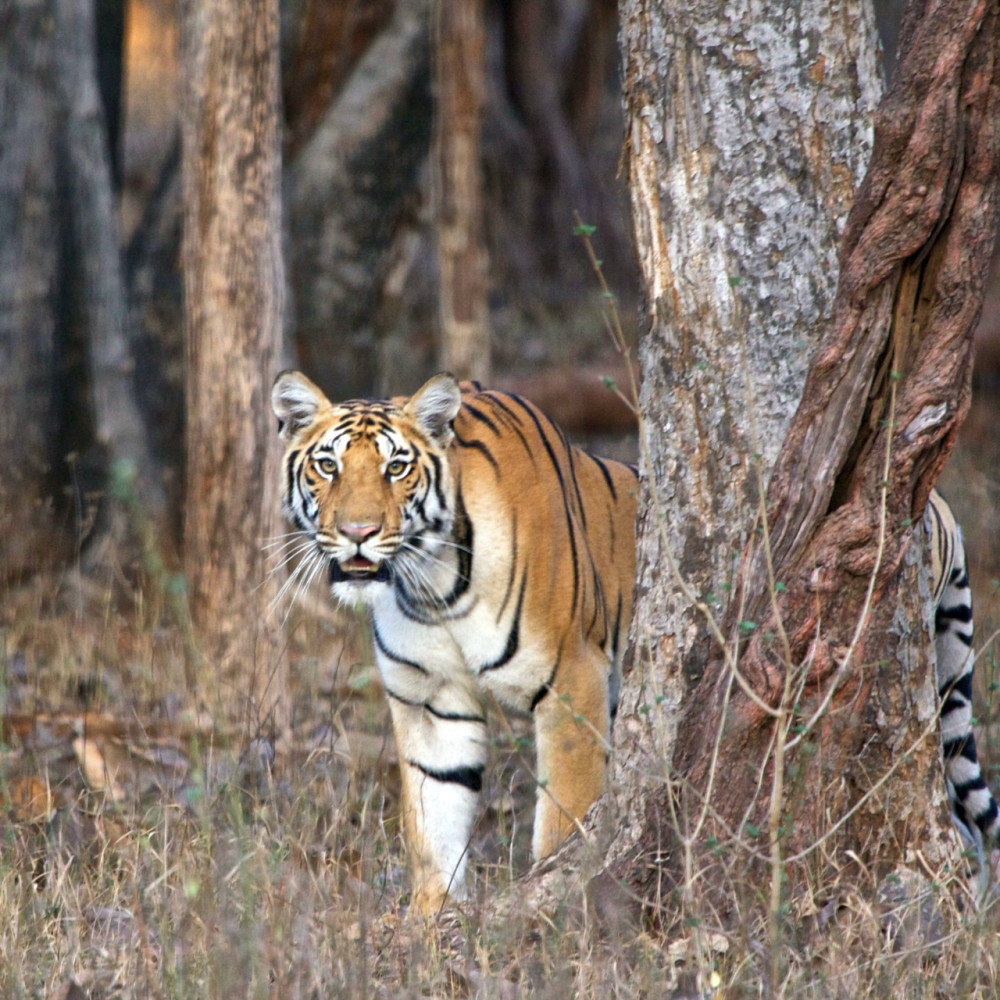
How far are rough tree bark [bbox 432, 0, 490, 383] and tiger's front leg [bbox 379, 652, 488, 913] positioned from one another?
4.82m

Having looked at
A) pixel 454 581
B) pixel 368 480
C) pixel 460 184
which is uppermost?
pixel 460 184

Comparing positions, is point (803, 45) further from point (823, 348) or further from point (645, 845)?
point (645, 845)

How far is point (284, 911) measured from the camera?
286 cm

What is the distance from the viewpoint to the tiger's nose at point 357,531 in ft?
12.3

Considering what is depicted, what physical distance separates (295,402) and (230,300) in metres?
1.49

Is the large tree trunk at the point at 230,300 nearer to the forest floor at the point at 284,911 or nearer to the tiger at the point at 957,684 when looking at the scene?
the forest floor at the point at 284,911

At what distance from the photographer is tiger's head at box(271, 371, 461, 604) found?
3.79m

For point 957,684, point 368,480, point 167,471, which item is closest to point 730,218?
point 368,480

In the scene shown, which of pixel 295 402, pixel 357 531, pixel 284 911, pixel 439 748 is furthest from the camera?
pixel 439 748

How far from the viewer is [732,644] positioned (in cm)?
296

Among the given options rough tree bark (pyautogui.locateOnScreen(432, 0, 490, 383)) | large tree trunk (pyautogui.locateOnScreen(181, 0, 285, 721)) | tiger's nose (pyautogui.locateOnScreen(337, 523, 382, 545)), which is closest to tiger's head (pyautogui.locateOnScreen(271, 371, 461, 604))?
tiger's nose (pyautogui.locateOnScreen(337, 523, 382, 545))

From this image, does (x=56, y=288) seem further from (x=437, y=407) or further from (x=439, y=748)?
(x=439, y=748)

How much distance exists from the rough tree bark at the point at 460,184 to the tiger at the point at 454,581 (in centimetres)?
477

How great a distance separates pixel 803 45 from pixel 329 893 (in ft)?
7.28
